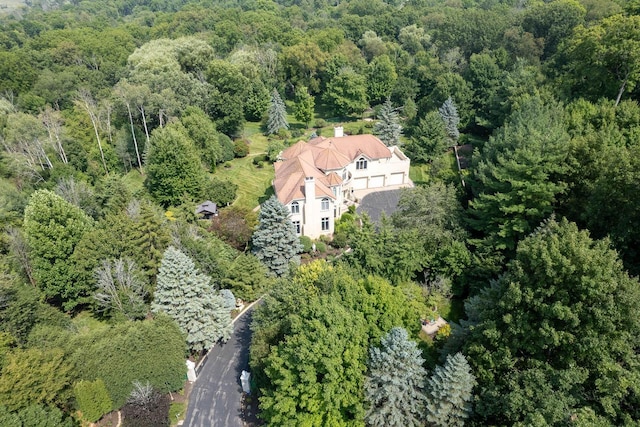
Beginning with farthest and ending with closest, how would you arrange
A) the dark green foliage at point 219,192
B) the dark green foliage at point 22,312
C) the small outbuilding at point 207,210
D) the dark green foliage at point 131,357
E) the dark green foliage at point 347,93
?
1. the dark green foliage at point 347,93
2. the dark green foliage at point 219,192
3. the small outbuilding at point 207,210
4. the dark green foliage at point 22,312
5. the dark green foliage at point 131,357

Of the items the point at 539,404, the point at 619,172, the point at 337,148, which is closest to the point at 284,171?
the point at 337,148

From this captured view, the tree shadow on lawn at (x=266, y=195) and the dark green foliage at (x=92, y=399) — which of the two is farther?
the tree shadow on lawn at (x=266, y=195)

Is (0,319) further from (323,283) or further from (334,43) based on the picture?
(334,43)

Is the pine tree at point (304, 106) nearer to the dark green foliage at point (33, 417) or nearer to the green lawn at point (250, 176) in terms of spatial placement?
the green lawn at point (250, 176)

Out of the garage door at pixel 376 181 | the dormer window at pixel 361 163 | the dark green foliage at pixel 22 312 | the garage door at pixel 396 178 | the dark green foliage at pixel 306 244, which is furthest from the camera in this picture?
the garage door at pixel 396 178

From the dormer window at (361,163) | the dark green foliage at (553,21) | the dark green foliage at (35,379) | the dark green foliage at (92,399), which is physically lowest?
the dark green foliage at (92,399)

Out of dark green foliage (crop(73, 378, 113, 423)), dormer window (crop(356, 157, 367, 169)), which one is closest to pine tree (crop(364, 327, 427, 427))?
dark green foliage (crop(73, 378, 113, 423))

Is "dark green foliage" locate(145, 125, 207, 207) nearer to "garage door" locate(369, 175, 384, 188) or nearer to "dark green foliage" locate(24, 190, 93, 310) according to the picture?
"dark green foliage" locate(24, 190, 93, 310)

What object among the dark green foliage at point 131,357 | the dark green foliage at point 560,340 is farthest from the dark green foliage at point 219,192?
the dark green foliage at point 560,340
